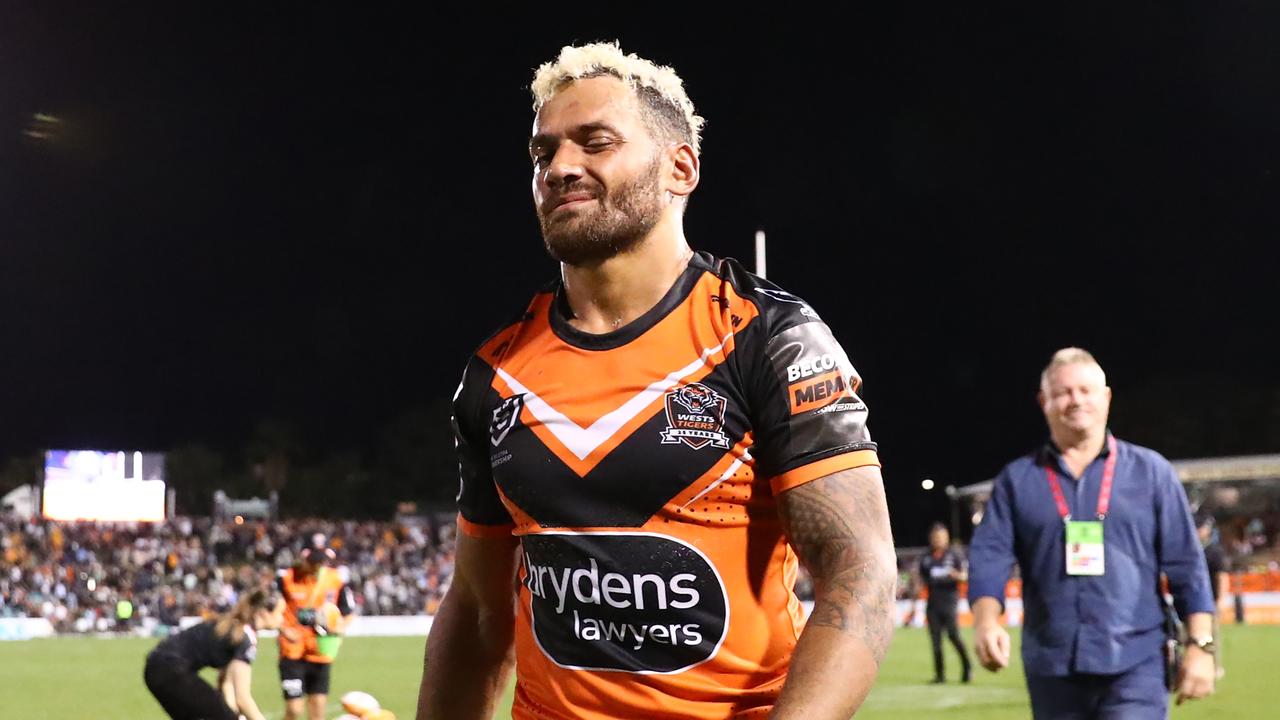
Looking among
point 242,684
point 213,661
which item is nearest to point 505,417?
point 213,661

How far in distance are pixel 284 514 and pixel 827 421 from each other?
9359 centimetres

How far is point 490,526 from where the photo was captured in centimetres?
272

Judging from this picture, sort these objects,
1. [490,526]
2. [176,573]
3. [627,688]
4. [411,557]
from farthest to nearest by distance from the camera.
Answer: [411,557] → [176,573] → [490,526] → [627,688]

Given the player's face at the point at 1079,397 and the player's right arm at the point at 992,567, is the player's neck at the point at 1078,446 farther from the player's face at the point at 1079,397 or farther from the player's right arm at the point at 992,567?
the player's right arm at the point at 992,567

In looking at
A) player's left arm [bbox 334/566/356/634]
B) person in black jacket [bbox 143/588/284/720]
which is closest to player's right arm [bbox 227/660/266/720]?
person in black jacket [bbox 143/588/284/720]

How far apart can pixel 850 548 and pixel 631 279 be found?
2.03 feet

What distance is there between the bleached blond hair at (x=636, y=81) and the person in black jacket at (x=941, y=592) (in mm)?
15868

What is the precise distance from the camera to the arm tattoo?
219 cm

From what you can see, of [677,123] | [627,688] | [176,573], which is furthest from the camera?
[176,573]

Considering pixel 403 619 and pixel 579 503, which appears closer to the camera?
pixel 579 503

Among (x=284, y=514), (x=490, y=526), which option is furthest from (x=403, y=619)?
(x=284, y=514)

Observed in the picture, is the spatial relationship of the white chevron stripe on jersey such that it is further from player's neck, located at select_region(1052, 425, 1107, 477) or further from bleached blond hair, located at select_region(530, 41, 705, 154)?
player's neck, located at select_region(1052, 425, 1107, 477)

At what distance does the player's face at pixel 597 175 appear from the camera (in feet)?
7.84

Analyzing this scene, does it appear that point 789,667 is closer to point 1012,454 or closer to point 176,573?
point 176,573
